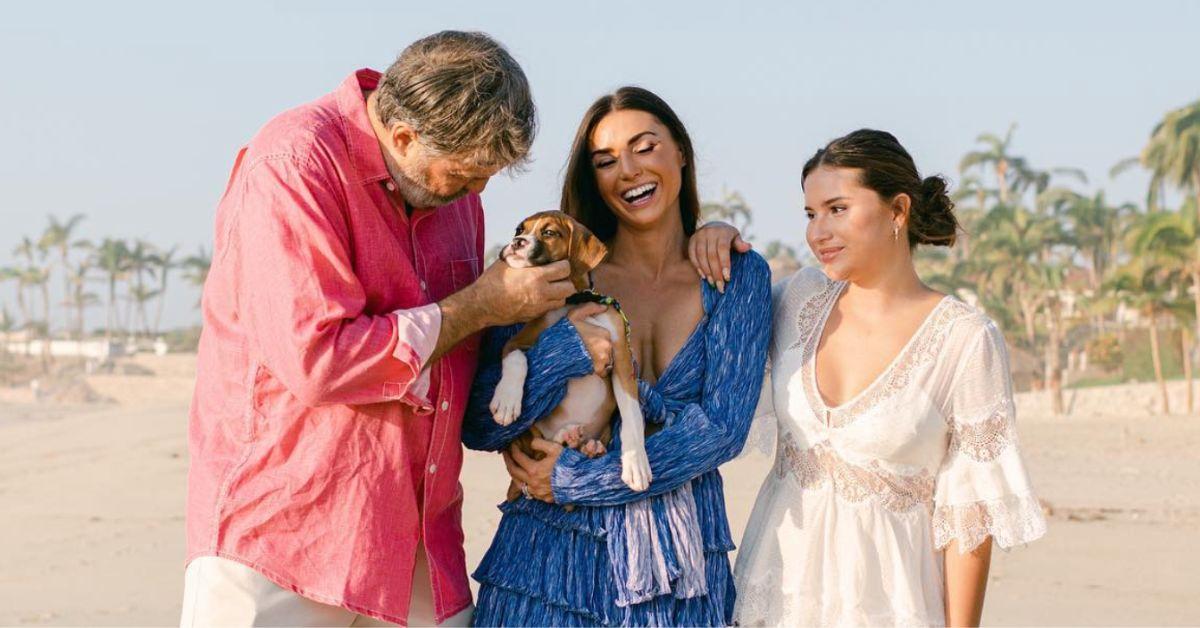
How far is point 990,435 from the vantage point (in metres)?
3.52

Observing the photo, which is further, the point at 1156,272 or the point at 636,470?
the point at 1156,272

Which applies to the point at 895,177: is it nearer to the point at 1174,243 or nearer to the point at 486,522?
the point at 486,522

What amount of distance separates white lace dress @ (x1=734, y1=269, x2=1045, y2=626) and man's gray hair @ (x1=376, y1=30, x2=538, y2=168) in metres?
1.29

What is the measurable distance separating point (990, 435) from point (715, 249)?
41.5 inches

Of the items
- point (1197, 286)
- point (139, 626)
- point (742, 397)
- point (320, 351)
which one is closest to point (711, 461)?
point (742, 397)

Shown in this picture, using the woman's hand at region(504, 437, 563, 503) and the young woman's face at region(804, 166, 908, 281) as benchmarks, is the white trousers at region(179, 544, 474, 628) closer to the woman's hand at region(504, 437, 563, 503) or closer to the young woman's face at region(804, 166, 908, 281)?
the woman's hand at region(504, 437, 563, 503)

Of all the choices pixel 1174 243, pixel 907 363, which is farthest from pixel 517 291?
pixel 1174 243

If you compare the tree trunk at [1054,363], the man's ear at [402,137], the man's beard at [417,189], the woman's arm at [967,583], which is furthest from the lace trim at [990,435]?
the tree trunk at [1054,363]

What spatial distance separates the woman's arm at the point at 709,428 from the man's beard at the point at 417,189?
0.88 m

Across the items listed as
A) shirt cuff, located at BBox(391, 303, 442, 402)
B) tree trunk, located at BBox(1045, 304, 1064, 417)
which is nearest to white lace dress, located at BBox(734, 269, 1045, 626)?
shirt cuff, located at BBox(391, 303, 442, 402)

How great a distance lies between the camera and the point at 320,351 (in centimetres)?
299

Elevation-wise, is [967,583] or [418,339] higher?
[418,339]

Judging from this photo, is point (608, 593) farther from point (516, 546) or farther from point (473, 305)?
point (473, 305)

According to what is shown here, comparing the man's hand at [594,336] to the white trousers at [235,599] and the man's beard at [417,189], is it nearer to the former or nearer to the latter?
the man's beard at [417,189]
